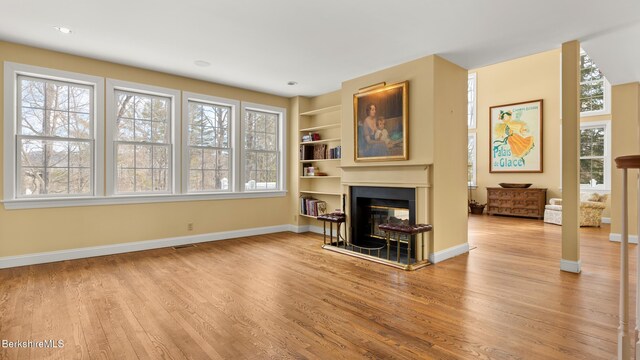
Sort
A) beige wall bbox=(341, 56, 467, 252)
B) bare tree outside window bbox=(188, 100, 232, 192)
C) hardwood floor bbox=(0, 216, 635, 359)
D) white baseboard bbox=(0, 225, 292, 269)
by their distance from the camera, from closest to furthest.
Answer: hardwood floor bbox=(0, 216, 635, 359)
white baseboard bbox=(0, 225, 292, 269)
beige wall bbox=(341, 56, 467, 252)
bare tree outside window bbox=(188, 100, 232, 192)

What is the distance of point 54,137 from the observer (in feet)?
14.0

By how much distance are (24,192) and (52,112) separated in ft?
3.51

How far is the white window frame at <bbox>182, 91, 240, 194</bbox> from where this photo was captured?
528 cm

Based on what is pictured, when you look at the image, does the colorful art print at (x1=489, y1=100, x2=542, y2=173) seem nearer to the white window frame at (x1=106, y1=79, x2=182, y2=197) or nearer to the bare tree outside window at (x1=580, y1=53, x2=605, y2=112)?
the bare tree outside window at (x1=580, y1=53, x2=605, y2=112)

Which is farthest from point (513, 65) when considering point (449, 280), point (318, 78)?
point (449, 280)

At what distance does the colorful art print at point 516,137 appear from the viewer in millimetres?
8672

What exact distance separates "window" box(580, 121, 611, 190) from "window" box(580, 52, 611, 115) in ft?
1.13

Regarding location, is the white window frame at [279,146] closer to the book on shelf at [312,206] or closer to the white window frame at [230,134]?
the white window frame at [230,134]

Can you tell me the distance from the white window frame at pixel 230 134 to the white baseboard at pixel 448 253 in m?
3.50

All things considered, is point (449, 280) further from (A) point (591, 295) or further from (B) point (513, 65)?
(B) point (513, 65)

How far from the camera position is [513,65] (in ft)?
29.9

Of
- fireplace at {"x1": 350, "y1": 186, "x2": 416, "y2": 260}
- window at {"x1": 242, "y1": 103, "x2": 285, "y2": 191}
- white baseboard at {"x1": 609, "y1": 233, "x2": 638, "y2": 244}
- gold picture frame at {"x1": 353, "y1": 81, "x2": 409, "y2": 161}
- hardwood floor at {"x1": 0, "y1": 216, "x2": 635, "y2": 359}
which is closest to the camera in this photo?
hardwood floor at {"x1": 0, "y1": 216, "x2": 635, "y2": 359}

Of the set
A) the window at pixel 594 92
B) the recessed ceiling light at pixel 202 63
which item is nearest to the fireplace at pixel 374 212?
the recessed ceiling light at pixel 202 63

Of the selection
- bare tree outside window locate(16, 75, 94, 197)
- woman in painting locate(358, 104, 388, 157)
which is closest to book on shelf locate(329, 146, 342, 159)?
woman in painting locate(358, 104, 388, 157)
